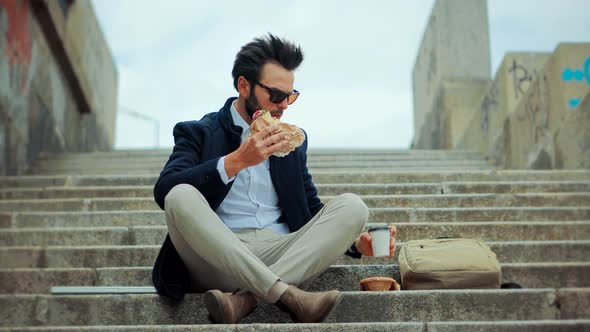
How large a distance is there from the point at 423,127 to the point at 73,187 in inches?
301

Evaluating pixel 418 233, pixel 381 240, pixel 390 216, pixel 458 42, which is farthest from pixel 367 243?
pixel 458 42

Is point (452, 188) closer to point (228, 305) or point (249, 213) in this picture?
point (249, 213)

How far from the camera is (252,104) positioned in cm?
383

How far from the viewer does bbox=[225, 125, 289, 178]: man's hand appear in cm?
339

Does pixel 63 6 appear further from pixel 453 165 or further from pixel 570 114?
pixel 570 114

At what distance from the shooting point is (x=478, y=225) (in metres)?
4.93

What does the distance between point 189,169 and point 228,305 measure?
60cm

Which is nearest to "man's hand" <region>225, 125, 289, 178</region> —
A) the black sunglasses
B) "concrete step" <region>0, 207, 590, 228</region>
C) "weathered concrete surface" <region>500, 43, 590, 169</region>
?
the black sunglasses

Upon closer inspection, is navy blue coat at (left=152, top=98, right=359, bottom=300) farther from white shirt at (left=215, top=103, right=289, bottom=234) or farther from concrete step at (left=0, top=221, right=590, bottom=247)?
concrete step at (left=0, top=221, right=590, bottom=247)

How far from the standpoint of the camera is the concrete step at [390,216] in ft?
17.4

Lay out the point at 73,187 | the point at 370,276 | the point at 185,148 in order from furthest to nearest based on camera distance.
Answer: the point at 73,187, the point at 370,276, the point at 185,148

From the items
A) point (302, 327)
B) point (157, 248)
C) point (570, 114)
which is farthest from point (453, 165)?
point (302, 327)

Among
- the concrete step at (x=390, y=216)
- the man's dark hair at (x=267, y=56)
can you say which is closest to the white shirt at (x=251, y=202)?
the man's dark hair at (x=267, y=56)

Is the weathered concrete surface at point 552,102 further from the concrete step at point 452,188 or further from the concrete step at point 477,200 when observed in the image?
the concrete step at point 477,200
